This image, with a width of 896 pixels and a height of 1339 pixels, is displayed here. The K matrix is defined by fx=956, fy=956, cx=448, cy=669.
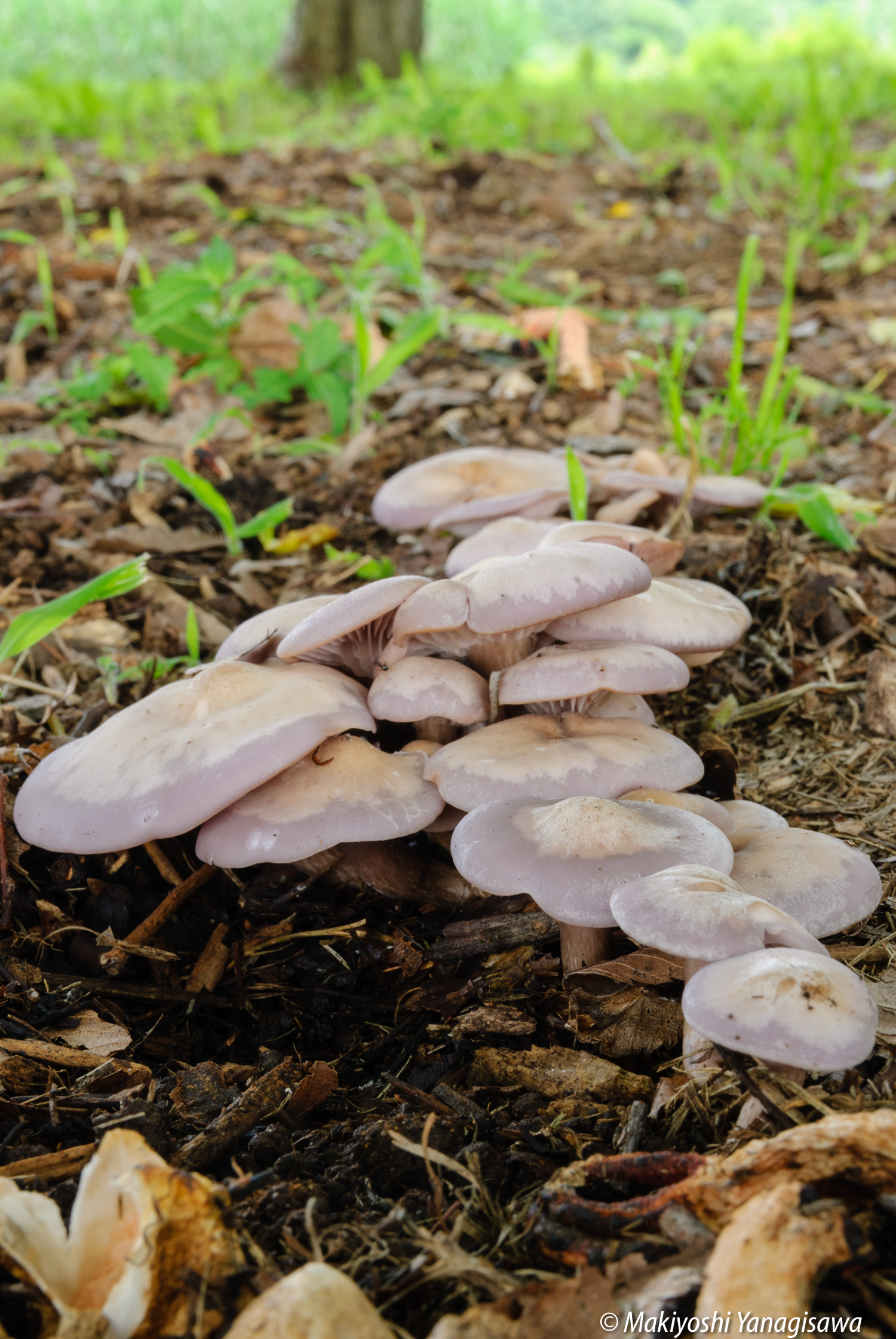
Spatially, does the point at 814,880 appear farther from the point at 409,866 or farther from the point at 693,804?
the point at 409,866

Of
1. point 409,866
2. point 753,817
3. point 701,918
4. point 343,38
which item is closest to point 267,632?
point 409,866

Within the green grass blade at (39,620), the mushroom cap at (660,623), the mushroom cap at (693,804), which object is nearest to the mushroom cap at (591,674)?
the mushroom cap at (660,623)

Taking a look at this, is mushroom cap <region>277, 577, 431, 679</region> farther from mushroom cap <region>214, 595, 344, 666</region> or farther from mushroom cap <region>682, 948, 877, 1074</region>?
mushroom cap <region>682, 948, 877, 1074</region>

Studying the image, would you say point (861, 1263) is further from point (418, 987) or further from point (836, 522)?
point (836, 522)

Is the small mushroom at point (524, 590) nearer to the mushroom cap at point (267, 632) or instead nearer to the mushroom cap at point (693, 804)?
the mushroom cap at point (267, 632)

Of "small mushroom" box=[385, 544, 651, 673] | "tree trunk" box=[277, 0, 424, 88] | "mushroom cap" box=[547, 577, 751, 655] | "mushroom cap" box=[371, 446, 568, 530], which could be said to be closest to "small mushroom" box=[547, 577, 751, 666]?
"mushroom cap" box=[547, 577, 751, 655]

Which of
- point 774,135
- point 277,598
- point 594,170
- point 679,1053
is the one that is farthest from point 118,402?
point 774,135
